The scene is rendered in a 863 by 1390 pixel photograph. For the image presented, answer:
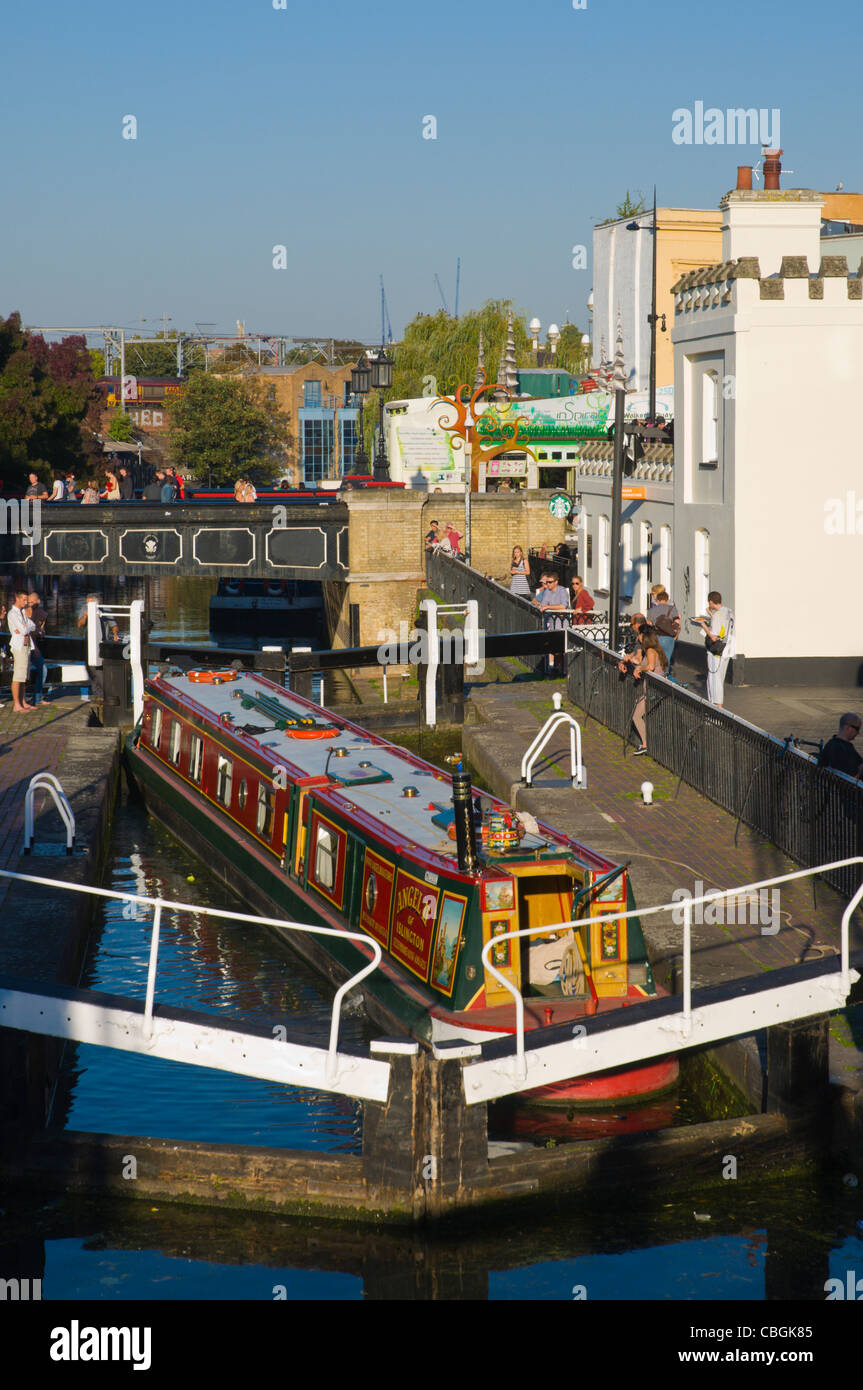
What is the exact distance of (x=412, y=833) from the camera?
1298cm

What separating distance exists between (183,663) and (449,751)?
5.39 m

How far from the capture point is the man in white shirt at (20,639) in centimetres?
2416

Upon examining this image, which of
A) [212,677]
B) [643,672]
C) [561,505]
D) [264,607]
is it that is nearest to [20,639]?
[212,677]

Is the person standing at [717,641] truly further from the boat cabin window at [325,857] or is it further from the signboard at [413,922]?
the signboard at [413,922]

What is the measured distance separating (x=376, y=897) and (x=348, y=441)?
315 ft

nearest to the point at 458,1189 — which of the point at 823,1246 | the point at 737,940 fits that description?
the point at 823,1246

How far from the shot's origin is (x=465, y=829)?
11.5 metres

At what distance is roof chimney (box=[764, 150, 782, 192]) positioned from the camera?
96.3 ft

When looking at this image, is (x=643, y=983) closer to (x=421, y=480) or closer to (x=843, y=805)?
(x=843, y=805)

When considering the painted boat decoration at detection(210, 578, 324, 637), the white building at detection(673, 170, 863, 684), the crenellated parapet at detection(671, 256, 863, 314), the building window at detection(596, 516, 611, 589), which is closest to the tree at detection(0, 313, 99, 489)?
the painted boat decoration at detection(210, 578, 324, 637)

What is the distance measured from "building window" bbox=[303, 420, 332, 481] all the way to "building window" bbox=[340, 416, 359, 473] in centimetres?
99
